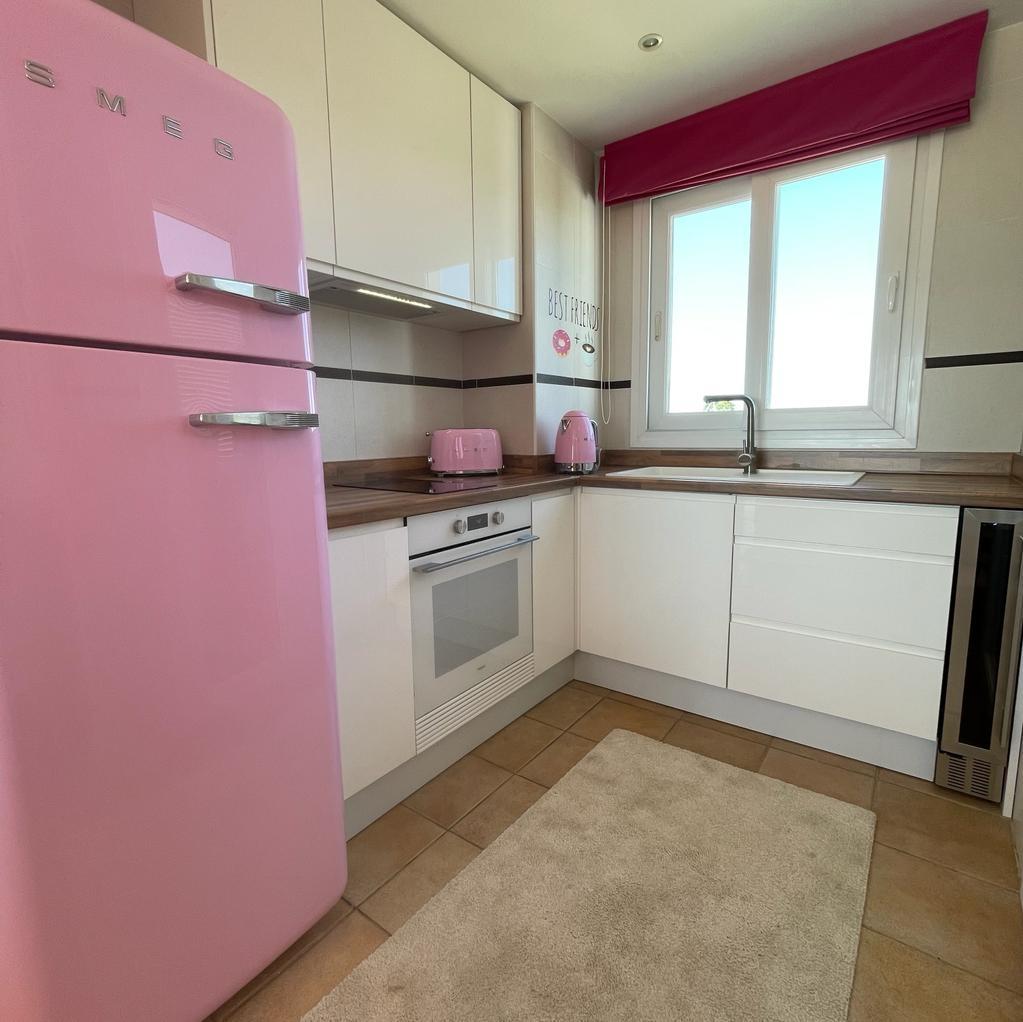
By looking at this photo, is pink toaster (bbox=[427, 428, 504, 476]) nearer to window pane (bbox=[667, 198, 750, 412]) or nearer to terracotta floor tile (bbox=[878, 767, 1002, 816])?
window pane (bbox=[667, 198, 750, 412])

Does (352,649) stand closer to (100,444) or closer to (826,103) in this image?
(100,444)

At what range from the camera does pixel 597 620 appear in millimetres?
2201

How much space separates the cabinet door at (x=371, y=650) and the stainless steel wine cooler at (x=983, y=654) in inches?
58.2

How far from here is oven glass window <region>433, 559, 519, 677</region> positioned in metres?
1.62

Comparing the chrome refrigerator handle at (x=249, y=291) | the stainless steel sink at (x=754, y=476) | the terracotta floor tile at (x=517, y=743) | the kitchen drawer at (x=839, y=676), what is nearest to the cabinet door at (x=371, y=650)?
the terracotta floor tile at (x=517, y=743)

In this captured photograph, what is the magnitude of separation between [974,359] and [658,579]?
129cm

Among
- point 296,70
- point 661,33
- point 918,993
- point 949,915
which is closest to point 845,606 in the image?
point 949,915

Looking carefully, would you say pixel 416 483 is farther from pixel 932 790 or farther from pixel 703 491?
pixel 932 790

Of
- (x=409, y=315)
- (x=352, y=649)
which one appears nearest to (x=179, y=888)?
(x=352, y=649)

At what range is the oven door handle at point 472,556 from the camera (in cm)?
151

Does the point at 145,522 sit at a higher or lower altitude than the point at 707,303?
lower

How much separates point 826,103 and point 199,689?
2.57m

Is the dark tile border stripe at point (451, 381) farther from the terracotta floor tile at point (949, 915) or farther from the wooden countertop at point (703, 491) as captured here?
the terracotta floor tile at point (949, 915)

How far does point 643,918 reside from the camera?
1200mm
